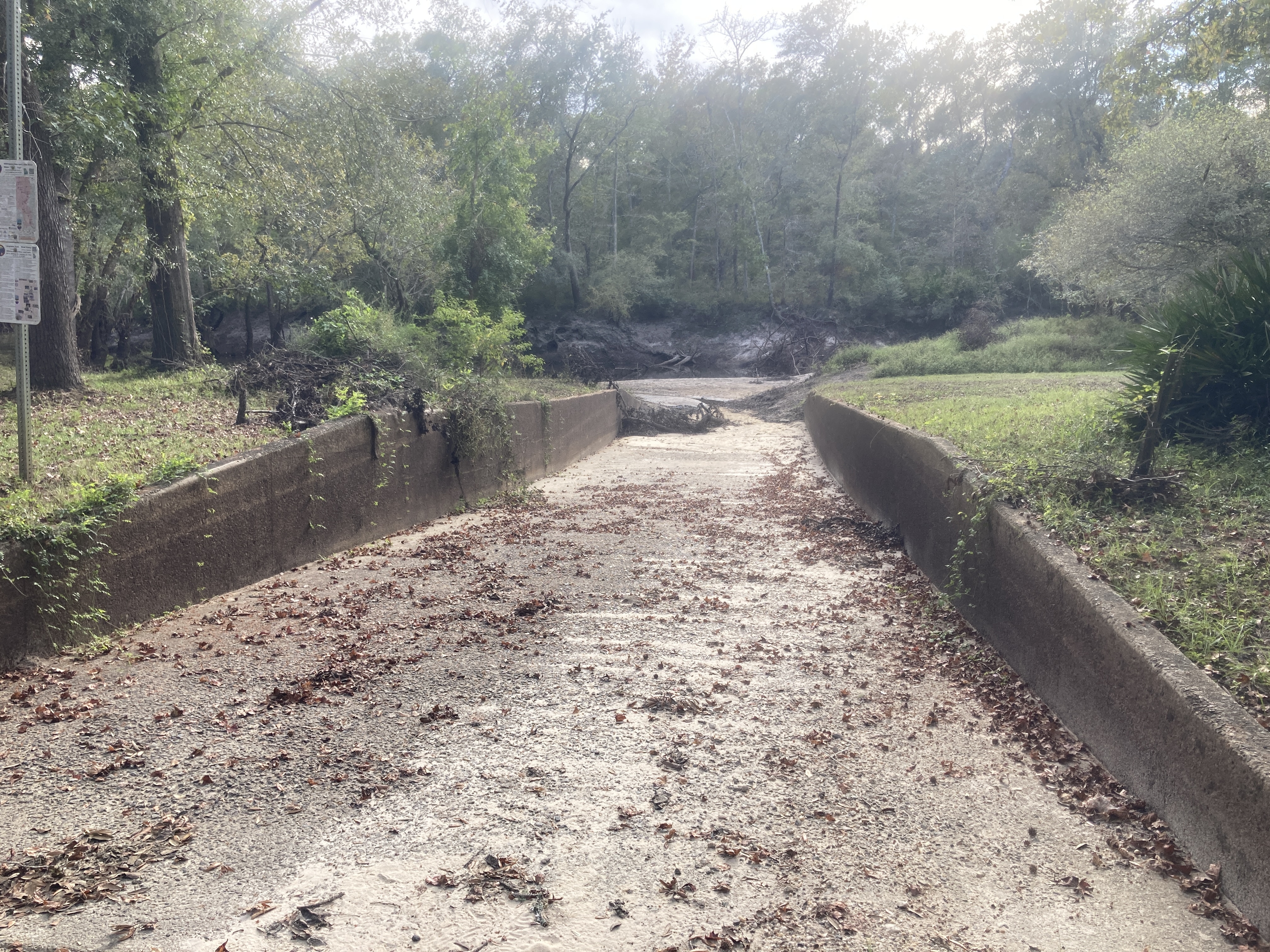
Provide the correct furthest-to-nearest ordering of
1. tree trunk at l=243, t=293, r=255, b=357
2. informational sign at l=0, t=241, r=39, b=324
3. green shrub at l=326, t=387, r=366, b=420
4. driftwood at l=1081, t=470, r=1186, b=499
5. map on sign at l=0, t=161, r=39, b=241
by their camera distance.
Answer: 1. tree trunk at l=243, t=293, r=255, b=357
2. green shrub at l=326, t=387, r=366, b=420
3. driftwood at l=1081, t=470, r=1186, b=499
4. informational sign at l=0, t=241, r=39, b=324
5. map on sign at l=0, t=161, r=39, b=241

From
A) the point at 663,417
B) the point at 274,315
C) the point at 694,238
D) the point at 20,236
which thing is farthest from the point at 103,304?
the point at 694,238

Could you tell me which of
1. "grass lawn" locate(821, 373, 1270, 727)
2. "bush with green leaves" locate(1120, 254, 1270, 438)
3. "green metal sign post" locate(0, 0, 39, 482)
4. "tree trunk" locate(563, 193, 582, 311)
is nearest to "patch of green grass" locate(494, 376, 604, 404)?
"grass lawn" locate(821, 373, 1270, 727)

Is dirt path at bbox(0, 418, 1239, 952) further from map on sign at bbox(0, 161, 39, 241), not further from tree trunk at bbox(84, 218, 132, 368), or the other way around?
tree trunk at bbox(84, 218, 132, 368)

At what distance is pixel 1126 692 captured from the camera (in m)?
3.34

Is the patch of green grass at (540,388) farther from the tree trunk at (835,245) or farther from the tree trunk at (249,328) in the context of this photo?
the tree trunk at (835,245)

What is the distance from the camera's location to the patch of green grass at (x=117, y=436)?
16.0ft

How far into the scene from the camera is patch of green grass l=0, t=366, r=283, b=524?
489 cm

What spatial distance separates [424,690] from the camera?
4.21 meters

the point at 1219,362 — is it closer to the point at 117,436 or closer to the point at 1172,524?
the point at 1172,524

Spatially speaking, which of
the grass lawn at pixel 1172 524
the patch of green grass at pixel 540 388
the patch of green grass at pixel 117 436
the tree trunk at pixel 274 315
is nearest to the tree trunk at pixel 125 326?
the tree trunk at pixel 274 315

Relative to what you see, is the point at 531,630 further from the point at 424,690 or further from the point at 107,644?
the point at 107,644

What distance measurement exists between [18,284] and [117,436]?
2.23 metres

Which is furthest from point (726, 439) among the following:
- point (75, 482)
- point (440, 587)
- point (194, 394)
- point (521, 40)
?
point (521, 40)

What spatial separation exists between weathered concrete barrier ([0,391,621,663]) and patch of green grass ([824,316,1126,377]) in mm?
17135
